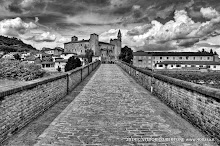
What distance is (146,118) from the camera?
5.37m

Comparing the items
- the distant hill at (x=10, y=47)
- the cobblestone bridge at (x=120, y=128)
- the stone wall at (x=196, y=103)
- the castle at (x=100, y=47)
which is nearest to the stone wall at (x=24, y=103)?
the cobblestone bridge at (x=120, y=128)

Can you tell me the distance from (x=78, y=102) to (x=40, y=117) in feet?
7.28

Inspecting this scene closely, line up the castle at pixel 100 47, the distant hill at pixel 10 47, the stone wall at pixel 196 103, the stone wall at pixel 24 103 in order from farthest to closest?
the distant hill at pixel 10 47, the castle at pixel 100 47, the stone wall at pixel 196 103, the stone wall at pixel 24 103

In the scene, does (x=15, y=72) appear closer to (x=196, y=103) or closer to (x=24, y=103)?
(x=24, y=103)

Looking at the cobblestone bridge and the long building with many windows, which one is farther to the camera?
the long building with many windows

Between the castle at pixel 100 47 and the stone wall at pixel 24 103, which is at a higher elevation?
the castle at pixel 100 47

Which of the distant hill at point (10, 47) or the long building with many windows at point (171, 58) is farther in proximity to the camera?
the distant hill at point (10, 47)

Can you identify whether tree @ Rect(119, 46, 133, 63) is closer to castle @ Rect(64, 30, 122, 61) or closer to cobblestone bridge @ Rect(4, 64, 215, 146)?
castle @ Rect(64, 30, 122, 61)

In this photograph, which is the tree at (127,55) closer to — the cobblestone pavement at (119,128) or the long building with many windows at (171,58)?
the long building with many windows at (171,58)

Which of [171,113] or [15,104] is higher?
[15,104]

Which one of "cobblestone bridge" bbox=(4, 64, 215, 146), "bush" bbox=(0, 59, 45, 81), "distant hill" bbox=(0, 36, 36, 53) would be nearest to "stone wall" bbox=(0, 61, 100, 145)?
"cobblestone bridge" bbox=(4, 64, 215, 146)

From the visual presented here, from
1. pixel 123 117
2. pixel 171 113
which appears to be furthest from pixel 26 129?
pixel 171 113

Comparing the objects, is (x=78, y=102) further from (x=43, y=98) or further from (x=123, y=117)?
(x=123, y=117)

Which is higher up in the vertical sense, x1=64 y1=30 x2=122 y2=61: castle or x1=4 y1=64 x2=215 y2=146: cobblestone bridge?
x1=64 y1=30 x2=122 y2=61: castle
